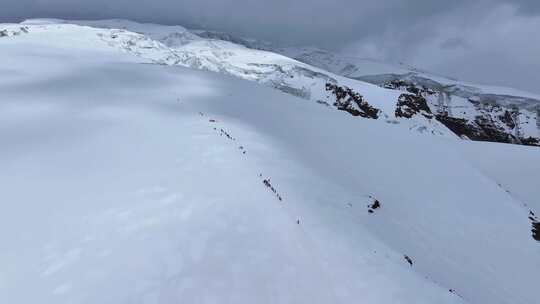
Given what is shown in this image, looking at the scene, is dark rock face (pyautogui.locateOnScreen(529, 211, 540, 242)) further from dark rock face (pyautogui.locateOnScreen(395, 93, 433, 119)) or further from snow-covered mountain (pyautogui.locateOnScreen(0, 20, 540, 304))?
dark rock face (pyautogui.locateOnScreen(395, 93, 433, 119))

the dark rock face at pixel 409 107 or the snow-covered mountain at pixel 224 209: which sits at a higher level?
the snow-covered mountain at pixel 224 209

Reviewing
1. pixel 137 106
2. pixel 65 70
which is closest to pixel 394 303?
pixel 137 106

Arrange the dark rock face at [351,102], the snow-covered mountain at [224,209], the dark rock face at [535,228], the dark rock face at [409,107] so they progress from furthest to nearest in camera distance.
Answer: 1. the dark rock face at [409,107]
2. the dark rock face at [351,102]
3. the dark rock face at [535,228]
4. the snow-covered mountain at [224,209]

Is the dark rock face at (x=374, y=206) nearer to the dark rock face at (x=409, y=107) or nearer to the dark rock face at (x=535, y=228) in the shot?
the dark rock face at (x=535, y=228)

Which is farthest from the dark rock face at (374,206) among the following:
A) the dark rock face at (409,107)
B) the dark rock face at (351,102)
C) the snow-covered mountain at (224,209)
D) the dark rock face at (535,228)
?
the dark rock face at (409,107)

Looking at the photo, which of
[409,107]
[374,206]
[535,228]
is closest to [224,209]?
[374,206]

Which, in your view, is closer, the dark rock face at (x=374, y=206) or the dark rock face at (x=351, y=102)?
the dark rock face at (x=374, y=206)
